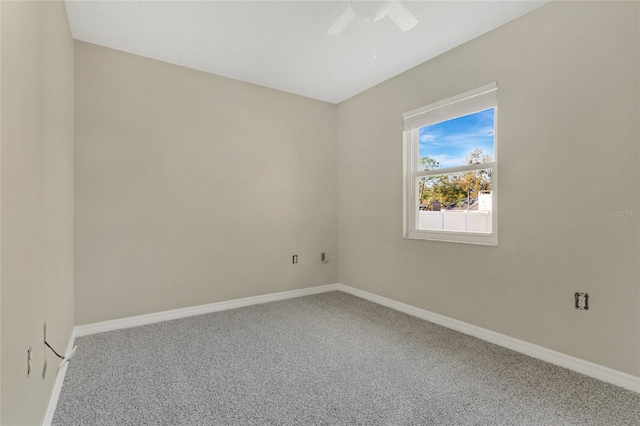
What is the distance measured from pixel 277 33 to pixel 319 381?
2.59 meters

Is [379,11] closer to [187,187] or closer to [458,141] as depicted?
[458,141]

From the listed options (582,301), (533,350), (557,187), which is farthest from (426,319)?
(557,187)

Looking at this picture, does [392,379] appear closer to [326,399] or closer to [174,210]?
[326,399]

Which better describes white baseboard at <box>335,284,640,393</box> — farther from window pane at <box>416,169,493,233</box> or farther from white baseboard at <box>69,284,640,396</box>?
window pane at <box>416,169,493,233</box>

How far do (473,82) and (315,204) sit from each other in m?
2.19

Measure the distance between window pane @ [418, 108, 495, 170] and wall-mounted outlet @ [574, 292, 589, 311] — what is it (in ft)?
3.83

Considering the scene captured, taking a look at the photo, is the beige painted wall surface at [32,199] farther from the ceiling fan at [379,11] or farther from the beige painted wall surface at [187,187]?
the ceiling fan at [379,11]

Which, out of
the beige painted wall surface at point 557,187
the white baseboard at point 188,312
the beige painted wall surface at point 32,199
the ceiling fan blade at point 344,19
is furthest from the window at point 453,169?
the beige painted wall surface at point 32,199

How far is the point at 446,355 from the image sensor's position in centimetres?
227

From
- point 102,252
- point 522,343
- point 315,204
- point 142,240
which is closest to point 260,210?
point 315,204

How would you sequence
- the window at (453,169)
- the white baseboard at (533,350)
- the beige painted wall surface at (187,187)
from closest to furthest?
the white baseboard at (533,350) < the window at (453,169) < the beige painted wall surface at (187,187)

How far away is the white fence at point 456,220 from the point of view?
266 cm

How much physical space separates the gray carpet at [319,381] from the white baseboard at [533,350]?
0.19 feet

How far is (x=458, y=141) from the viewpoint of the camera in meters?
2.90
